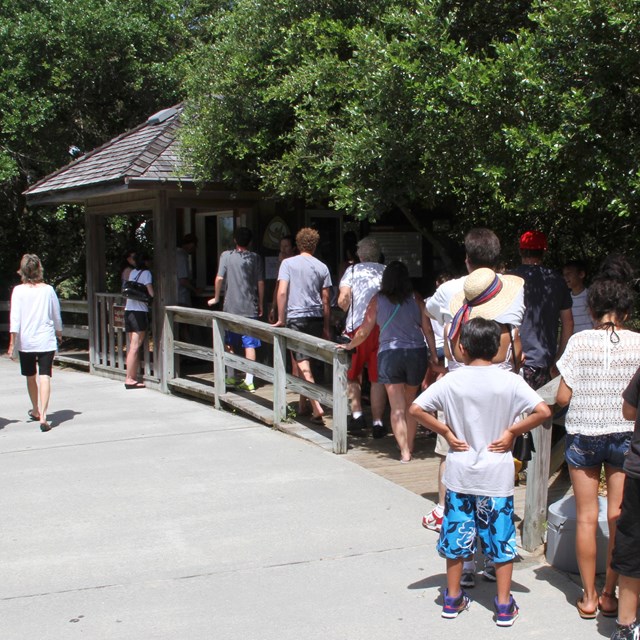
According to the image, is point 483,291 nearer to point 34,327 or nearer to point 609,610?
point 609,610

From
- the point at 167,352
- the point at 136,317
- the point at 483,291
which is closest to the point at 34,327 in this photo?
the point at 167,352

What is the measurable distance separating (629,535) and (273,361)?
18.5ft

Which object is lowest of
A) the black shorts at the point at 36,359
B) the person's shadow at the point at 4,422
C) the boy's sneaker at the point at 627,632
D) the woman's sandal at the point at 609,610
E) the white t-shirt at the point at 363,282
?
the person's shadow at the point at 4,422

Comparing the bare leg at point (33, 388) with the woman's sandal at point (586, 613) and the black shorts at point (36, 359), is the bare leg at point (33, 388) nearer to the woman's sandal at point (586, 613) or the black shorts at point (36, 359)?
the black shorts at point (36, 359)

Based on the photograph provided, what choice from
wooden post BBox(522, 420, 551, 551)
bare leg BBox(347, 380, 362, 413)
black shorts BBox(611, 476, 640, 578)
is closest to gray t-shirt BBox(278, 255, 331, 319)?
bare leg BBox(347, 380, 362, 413)

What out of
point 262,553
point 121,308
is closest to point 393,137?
point 262,553

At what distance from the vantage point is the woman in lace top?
13.9 feet

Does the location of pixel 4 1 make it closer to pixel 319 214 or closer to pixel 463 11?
pixel 319 214

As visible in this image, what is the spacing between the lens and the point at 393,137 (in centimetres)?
720

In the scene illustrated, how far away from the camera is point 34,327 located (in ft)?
29.5

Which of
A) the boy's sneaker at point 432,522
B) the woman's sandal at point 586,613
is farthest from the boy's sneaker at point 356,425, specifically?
the woman's sandal at point 586,613

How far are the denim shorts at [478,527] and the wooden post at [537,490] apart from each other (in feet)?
3.15

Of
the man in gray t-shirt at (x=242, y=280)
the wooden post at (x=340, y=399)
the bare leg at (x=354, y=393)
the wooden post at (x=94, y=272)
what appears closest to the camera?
the wooden post at (x=340, y=399)

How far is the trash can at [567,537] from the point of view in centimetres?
472
